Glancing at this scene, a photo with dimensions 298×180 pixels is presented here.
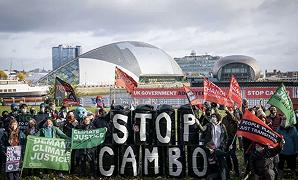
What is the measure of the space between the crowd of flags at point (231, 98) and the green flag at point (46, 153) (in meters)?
3.94

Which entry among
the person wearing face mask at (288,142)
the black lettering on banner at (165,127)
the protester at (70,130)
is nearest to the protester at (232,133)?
the person wearing face mask at (288,142)

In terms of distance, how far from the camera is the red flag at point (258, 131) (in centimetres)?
747

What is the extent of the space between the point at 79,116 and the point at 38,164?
2.49 meters

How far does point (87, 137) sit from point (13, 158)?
184 centimetres

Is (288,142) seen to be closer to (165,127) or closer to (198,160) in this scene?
(198,160)


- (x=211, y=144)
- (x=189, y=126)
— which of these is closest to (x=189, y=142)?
(x=189, y=126)

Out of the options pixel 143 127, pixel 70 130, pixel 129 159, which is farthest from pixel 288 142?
pixel 70 130

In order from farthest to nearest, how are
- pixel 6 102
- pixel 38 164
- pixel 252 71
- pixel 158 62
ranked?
pixel 158 62
pixel 252 71
pixel 6 102
pixel 38 164

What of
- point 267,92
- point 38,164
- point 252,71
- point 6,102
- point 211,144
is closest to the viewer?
point 211,144

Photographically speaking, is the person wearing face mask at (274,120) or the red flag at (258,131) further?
the person wearing face mask at (274,120)

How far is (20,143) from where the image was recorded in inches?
392

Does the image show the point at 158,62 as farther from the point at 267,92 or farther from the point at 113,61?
the point at 267,92

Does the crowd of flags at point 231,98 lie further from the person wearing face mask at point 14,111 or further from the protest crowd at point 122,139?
the person wearing face mask at point 14,111

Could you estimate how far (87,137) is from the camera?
9.82 metres
